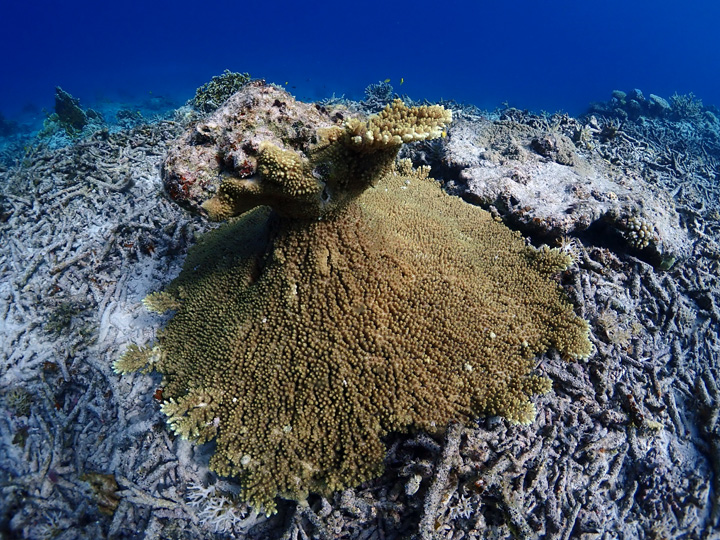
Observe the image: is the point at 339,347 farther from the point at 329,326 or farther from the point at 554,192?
the point at 554,192

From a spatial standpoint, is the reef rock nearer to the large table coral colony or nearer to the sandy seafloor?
the sandy seafloor

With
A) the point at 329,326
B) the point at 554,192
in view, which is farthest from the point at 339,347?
the point at 554,192

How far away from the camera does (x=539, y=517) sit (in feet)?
12.5

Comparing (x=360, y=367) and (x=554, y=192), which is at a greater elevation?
(x=554, y=192)

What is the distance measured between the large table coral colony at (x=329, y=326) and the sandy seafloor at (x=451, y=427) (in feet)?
1.29

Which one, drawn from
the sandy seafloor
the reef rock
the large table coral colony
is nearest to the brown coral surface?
the large table coral colony

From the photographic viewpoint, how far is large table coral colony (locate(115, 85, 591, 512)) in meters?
3.50

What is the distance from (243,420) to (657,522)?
4.80 metres

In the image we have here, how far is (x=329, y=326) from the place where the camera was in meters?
4.02

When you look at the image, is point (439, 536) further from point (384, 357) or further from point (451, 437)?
point (384, 357)

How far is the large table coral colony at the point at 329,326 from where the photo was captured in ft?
11.5

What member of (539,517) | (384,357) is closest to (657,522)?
(539,517)

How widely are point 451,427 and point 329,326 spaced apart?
167 cm

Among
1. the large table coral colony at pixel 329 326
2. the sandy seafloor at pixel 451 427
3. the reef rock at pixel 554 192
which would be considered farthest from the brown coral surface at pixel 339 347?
the reef rock at pixel 554 192
